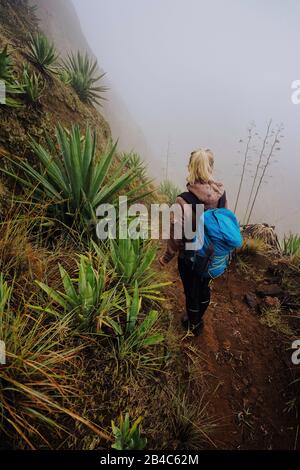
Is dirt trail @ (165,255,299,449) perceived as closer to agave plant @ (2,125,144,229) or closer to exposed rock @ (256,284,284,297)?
exposed rock @ (256,284,284,297)

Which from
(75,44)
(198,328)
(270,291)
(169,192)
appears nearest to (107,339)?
(198,328)

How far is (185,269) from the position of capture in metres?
2.69

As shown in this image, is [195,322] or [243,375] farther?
[195,322]

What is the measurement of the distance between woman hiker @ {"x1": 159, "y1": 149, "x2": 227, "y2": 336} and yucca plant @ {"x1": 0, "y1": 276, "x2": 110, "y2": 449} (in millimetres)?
1336

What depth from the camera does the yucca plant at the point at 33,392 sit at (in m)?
1.39

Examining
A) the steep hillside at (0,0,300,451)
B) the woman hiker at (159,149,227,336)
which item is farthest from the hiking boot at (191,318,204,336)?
the woman hiker at (159,149,227,336)

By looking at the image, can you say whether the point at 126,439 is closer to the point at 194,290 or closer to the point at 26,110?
the point at 194,290

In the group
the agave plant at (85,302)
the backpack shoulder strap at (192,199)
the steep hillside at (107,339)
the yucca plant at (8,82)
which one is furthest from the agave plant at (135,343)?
the yucca plant at (8,82)

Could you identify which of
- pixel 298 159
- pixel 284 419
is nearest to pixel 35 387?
pixel 284 419

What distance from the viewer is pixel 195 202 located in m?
2.51

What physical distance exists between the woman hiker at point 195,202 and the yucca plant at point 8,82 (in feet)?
8.67

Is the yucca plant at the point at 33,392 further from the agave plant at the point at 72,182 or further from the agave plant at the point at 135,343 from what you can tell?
the agave plant at the point at 72,182

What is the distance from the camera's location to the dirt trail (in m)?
2.27

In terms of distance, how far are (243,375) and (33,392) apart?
2.14 meters
